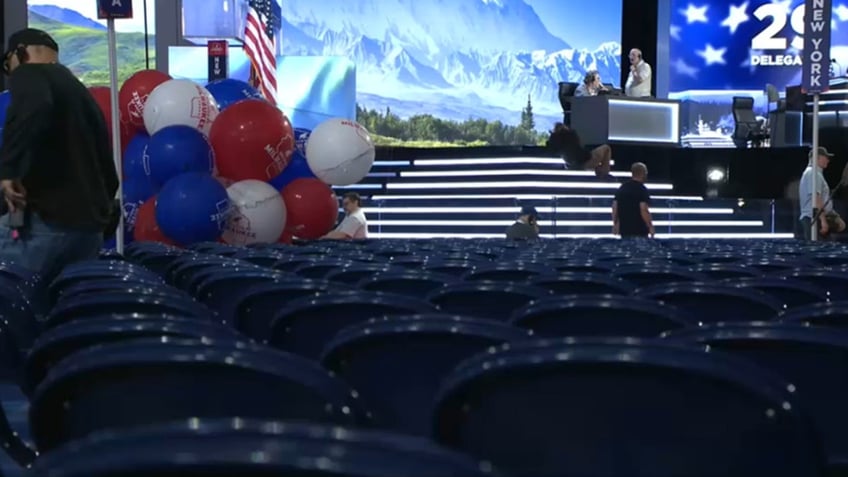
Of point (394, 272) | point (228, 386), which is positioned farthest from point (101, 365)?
point (394, 272)

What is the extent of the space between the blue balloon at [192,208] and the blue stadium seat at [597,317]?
224 inches

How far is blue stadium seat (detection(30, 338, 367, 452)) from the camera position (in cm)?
141

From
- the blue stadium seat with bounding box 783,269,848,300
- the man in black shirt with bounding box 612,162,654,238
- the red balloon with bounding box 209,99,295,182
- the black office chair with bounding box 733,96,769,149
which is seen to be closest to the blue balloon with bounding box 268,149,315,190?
the red balloon with bounding box 209,99,295,182

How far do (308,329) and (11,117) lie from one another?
2483 millimetres

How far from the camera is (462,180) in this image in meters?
18.5

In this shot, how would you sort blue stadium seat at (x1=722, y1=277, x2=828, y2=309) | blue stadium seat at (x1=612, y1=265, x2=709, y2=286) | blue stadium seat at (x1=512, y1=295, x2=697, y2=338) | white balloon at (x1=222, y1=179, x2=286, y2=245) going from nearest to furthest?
blue stadium seat at (x1=512, y1=295, x2=697, y2=338) → blue stadium seat at (x1=722, y1=277, x2=828, y2=309) → blue stadium seat at (x1=612, y1=265, x2=709, y2=286) → white balloon at (x1=222, y1=179, x2=286, y2=245)

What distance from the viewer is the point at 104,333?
1.86 meters

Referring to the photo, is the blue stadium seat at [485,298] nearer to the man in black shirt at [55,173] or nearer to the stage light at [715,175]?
the man in black shirt at [55,173]

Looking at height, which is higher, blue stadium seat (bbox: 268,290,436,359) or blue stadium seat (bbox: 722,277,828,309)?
blue stadium seat (bbox: 268,290,436,359)

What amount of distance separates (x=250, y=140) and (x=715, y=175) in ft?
38.6

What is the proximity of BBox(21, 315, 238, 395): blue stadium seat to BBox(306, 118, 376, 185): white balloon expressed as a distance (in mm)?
7135

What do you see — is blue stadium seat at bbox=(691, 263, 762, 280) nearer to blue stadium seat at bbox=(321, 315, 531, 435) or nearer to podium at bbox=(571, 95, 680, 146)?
blue stadium seat at bbox=(321, 315, 531, 435)

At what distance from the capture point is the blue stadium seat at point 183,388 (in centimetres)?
141

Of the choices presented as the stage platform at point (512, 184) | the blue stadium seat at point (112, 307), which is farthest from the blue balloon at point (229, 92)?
the blue stadium seat at point (112, 307)
